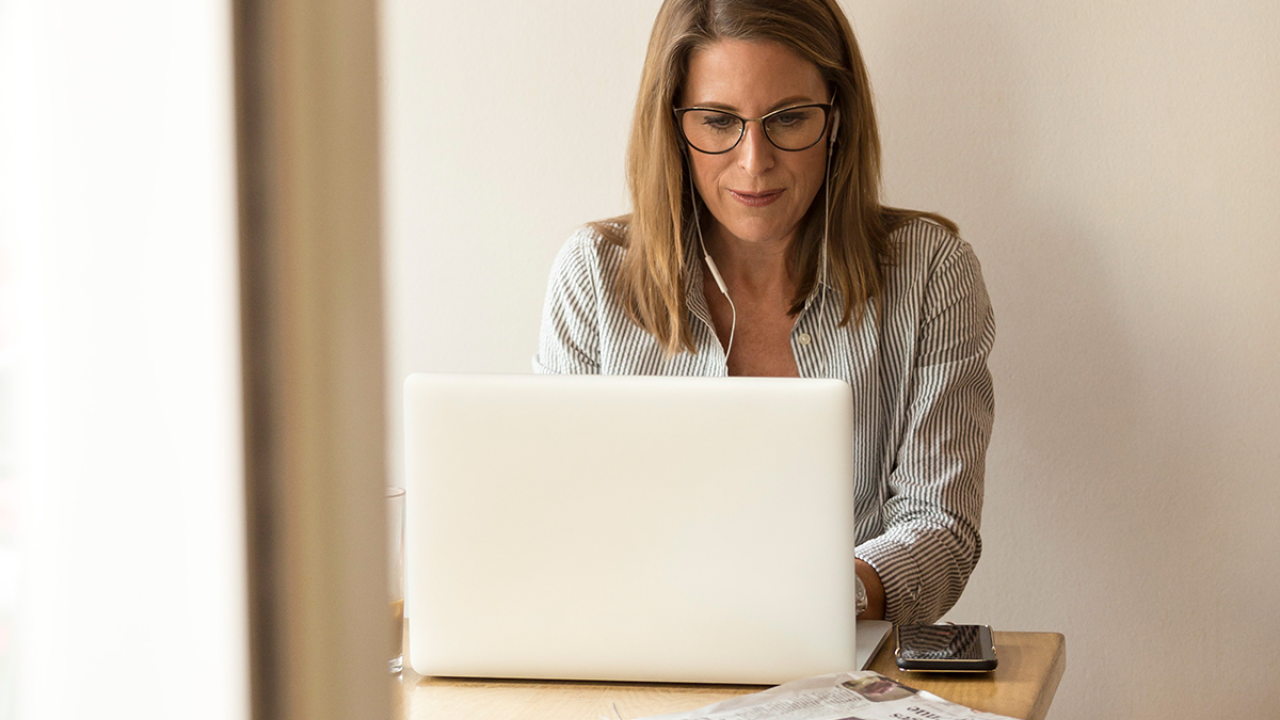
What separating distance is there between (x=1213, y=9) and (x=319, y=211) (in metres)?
1.68

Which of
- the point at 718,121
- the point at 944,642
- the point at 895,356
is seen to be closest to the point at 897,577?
the point at 944,642

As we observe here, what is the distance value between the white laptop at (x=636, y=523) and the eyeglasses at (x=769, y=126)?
A: 0.67 meters

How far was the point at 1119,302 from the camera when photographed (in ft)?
5.36

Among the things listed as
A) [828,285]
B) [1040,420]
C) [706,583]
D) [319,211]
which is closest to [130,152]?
[319,211]

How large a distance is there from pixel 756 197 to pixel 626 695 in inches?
29.4

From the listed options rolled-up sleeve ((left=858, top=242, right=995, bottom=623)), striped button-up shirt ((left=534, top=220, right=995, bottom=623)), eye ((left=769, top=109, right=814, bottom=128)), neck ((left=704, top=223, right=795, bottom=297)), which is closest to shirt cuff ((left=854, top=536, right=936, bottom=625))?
rolled-up sleeve ((left=858, top=242, right=995, bottom=623))

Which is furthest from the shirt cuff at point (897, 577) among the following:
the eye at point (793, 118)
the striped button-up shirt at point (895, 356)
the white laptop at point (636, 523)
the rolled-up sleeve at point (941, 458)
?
the eye at point (793, 118)

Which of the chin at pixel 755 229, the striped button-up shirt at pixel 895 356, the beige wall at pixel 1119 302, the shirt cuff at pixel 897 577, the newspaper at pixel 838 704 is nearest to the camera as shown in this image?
the newspaper at pixel 838 704

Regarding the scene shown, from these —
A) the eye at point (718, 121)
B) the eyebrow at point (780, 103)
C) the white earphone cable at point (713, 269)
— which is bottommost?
the white earphone cable at point (713, 269)

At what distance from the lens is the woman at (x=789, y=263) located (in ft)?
4.68

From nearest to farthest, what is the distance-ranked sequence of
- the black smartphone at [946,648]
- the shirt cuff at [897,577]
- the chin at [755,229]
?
the black smartphone at [946,648] → the shirt cuff at [897,577] → the chin at [755,229]

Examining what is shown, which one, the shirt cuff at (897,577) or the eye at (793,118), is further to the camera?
the eye at (793,118)

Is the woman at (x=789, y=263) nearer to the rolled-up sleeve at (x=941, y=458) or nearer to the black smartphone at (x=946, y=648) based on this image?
the rolled-up sleeve at (x=941, y=458)

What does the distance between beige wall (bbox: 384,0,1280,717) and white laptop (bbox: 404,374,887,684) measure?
0.89 m
